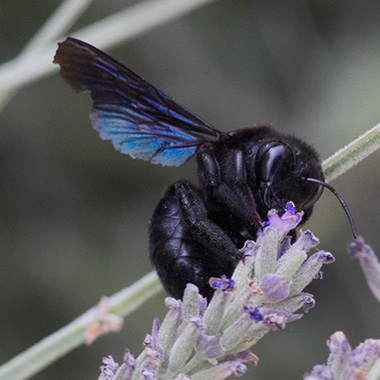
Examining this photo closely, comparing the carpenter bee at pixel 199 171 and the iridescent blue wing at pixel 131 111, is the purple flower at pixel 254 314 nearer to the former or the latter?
the carpenter bee at pixel 199 171

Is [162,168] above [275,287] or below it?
above

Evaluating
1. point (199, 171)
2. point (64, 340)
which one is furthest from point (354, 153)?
point (64, 340)

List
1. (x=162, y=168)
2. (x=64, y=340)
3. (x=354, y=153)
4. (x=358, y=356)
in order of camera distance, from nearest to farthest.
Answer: (x=358, y=356), (x=354, y=153), (x=64, y=340), (x=162, y=168)

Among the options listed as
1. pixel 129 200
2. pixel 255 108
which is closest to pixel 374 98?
pixel 255 108

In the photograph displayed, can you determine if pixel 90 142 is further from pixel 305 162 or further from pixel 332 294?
pixel 305 162

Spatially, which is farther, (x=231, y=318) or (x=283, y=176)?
(x=283, y=176)

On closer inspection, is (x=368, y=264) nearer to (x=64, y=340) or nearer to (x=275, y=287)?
(x=275, y=287)
